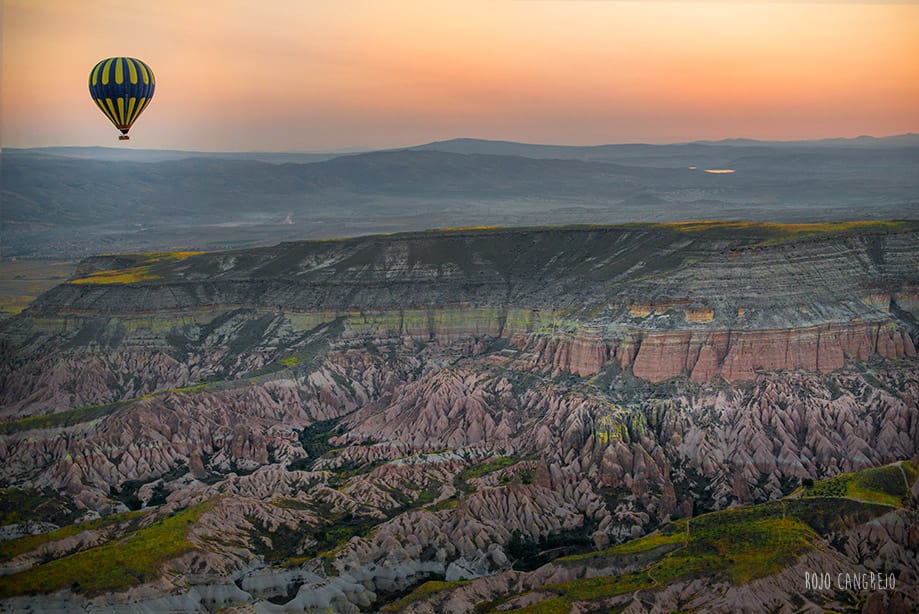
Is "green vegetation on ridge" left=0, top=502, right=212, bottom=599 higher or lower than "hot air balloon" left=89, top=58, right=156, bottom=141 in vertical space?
lower

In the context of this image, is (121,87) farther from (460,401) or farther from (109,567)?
(109,567)

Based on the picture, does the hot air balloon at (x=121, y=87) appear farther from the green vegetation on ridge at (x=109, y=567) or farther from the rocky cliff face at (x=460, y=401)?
the green vegetation on ridge at (x=109, y=567)

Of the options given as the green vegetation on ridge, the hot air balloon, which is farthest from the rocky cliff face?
the hot air balloon

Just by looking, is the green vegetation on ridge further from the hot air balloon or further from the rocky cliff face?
the hot air balloon

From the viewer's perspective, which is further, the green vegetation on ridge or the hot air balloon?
the hot air balloon

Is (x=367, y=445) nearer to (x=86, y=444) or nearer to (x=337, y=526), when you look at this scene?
(x=337, y=526)

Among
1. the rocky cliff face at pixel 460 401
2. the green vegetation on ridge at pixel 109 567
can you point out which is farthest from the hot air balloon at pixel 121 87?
the green vegetation on ridge at pixel 109 567

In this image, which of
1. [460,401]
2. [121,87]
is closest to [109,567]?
[460,401]

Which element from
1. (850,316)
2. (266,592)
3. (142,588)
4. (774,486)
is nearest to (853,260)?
(850,316)
